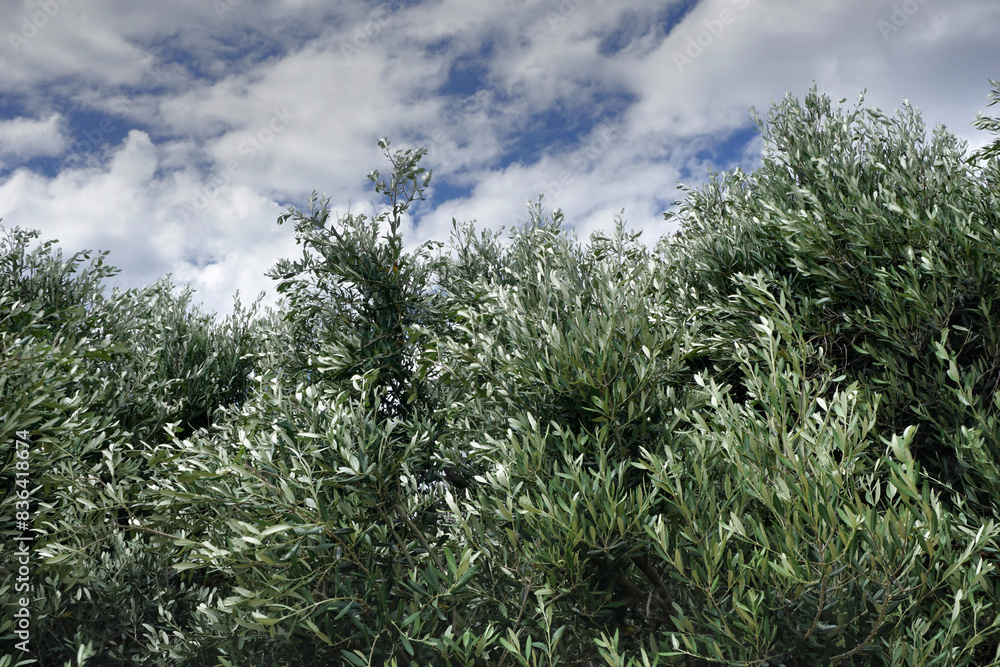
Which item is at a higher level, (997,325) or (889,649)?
(997,325)

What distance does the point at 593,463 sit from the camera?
5820 mm

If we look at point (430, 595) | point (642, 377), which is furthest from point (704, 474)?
point (430, 595)

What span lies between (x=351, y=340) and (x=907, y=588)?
6854mm

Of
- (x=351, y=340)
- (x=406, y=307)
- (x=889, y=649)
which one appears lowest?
(x=889, y=649)

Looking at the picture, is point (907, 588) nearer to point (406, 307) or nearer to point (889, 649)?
point (889, 649)

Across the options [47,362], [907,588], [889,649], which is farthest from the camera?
[47,362]

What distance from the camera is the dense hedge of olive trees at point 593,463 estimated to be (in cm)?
442

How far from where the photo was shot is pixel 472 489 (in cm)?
760

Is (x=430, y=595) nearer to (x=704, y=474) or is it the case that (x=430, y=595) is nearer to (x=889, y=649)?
(x=704, y=474)

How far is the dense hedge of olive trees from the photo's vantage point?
4418 mm

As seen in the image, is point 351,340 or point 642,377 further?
point 351,340

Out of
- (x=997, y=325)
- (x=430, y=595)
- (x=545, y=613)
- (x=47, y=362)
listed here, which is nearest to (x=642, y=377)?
(x=545, y=613)

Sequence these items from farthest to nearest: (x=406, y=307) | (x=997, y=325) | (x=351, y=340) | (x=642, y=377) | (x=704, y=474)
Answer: (x=406, y=307) < (x=351, y=340) < (x=997, y=325) < (x=642, y=377) < (x=704, y=474)

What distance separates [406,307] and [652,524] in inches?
214
